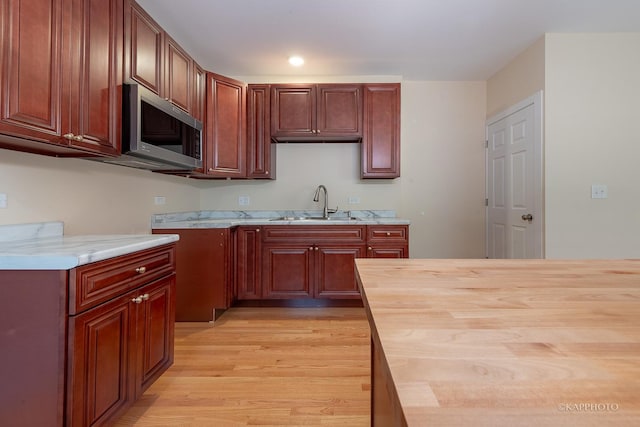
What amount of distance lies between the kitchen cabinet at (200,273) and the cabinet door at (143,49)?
1.14 meters

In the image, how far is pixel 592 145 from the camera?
2615 millimetres

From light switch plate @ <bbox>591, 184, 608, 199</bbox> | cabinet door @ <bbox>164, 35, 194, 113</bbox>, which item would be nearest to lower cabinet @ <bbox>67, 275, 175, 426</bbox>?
cabinet door @ <bbox>164, 35, 194, 113</bbox>

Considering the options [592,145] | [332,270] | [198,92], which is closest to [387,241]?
[332,270]

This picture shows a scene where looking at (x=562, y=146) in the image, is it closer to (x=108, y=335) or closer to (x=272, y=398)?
(x=272, y=398)

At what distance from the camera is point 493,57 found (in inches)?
121

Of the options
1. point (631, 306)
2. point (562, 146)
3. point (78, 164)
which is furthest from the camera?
point (562, 146)

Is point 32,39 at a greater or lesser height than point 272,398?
greater

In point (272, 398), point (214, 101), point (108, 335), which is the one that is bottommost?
point (272, 398)

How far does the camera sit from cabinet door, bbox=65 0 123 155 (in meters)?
1.47

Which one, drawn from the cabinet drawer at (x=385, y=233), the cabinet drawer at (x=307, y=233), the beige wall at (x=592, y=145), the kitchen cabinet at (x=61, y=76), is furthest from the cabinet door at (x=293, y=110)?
the beige wall at (x=592, y=145)

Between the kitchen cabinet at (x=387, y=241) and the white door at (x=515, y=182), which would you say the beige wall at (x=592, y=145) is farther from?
the kitchen cabinet at (x=387, y=241)

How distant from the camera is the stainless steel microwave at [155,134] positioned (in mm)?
1788

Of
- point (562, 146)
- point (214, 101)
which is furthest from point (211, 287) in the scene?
point (562, 146)

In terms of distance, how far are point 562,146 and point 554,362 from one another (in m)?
2.92
